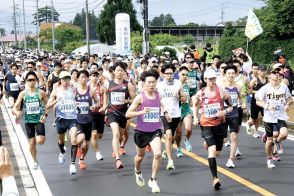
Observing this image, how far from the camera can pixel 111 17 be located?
78500mm

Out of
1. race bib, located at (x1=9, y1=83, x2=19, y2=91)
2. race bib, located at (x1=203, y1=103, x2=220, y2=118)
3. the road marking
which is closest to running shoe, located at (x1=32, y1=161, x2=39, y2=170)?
the road marking

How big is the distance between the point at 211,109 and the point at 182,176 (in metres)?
1.32

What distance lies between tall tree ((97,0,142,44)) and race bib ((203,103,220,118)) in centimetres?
7060

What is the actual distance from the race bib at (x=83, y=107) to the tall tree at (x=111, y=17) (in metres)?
69.2

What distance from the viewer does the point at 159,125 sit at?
7.99 meters

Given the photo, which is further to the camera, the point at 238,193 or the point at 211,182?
the point at 211,182

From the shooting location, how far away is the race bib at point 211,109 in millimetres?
8211

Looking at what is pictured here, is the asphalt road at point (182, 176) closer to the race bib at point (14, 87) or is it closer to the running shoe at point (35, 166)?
the running shoe at point (35, 166)

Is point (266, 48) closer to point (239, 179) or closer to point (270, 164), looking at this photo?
point (270, 164)

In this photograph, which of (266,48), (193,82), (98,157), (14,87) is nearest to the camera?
(98,157)

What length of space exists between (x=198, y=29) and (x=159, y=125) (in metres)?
87.5

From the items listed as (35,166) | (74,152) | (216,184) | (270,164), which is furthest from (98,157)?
(270,164)

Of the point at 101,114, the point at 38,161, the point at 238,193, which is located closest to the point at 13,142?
the point at 38,161

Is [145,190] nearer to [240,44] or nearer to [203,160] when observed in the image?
[203,160]
